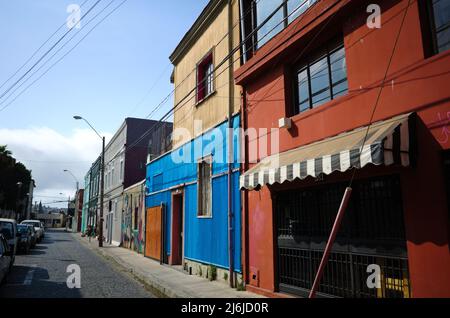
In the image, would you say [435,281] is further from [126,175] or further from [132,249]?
[126,175]

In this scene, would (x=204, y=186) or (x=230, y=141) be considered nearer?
(x=230, y=141)

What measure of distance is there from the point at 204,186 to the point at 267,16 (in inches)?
227

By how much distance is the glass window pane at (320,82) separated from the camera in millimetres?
7806

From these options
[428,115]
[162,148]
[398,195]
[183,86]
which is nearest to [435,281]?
[398,195]

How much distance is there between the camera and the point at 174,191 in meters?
15.1

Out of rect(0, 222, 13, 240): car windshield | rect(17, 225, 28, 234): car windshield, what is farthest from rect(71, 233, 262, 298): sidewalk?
rect(17, 225, 28, 234): car windshield

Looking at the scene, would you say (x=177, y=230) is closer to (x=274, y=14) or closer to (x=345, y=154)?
(x=274, y=14)

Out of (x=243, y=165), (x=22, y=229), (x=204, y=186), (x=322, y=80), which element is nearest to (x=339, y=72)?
(x=322, y=80)

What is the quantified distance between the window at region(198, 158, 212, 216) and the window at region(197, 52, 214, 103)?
99.6 inches

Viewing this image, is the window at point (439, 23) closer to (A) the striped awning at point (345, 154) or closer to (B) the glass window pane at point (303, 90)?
(A) the striped awning at point (345, 154)

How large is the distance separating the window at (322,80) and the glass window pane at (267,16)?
63.5 inches

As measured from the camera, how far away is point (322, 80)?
793 cm

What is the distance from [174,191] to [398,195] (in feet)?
34.5

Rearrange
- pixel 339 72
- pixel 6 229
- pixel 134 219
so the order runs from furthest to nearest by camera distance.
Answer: pixel 134 219, pixel 6 229, pixel 339 72
